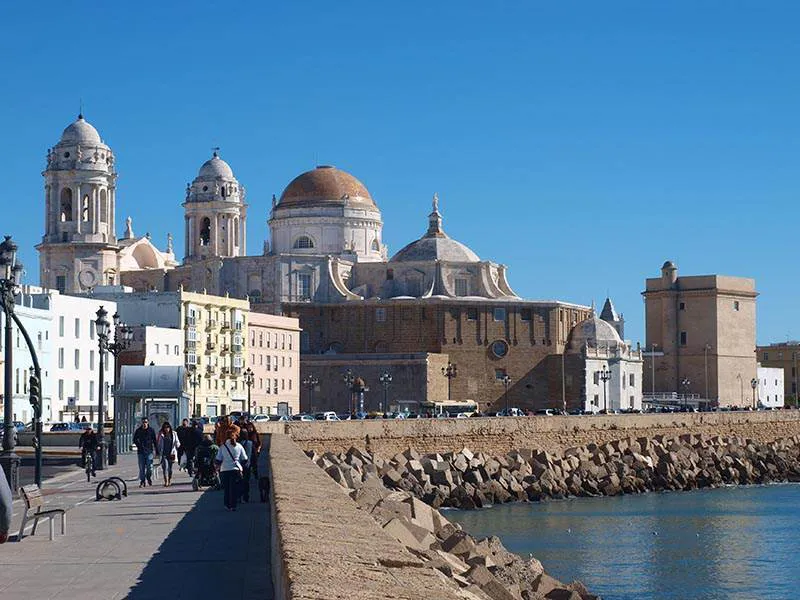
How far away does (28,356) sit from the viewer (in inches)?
2379

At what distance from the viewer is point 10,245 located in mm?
20359

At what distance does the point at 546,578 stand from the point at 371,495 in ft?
15.6

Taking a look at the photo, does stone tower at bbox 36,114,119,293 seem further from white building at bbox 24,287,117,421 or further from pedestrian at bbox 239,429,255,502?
pedestrian at bbox 239,429,255,502

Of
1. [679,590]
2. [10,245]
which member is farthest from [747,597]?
[10,245]

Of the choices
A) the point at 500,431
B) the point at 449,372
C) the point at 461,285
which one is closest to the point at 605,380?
the point at 449,372

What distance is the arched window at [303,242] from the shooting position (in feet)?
327

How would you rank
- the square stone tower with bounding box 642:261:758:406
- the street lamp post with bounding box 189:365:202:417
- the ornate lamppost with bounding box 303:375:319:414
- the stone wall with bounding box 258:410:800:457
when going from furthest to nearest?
the square stone tower with bounding box 642:261:758:406 < the ornate lamppost with bounding box 303:375:319:414 < the street lamp post with bounding box 189:365:202:417 < the stone wall with bounding box 258:410:800:457

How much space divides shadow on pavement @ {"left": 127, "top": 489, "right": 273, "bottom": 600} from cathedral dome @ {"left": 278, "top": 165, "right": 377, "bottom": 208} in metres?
82.0

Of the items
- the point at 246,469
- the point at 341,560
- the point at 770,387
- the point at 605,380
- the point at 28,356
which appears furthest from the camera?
the point at 770,387

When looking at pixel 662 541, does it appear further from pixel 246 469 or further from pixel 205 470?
pixel 246 469

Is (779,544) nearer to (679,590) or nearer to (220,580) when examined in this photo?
(679,590)

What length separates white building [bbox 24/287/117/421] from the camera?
64.2m

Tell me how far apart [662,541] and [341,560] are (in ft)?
83.0

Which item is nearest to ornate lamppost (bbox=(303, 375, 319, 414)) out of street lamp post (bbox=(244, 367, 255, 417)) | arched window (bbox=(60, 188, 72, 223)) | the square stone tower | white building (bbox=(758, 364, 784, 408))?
street lamp post (bbox=(244, 367, 255, 417))
